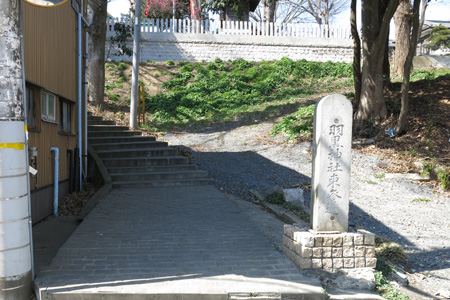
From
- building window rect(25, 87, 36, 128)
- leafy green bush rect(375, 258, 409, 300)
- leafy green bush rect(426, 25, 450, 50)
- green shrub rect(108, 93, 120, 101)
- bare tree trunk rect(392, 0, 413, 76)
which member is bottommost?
leafy green bush rect(375, 258, 409, 300)

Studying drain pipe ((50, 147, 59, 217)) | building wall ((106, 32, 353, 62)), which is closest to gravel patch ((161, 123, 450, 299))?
drain pipe ((50, 147, 59, 217))

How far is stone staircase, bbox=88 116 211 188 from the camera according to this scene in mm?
10750

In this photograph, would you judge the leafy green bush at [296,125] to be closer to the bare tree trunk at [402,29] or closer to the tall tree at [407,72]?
the tall tree at [407,72]

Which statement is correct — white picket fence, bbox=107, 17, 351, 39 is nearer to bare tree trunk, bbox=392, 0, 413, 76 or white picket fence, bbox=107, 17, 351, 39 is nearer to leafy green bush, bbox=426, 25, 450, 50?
bare tree trunk, bbox=392, 0, 413, 76

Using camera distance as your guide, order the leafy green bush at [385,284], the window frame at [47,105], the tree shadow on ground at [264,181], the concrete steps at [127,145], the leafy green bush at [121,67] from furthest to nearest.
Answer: the leafy green bush at [121,67] → the concrete steps at [127,145] → the window frame at [47,105] → the tree shadow on ground at [264,181] → the leafy green bush at [385,284]

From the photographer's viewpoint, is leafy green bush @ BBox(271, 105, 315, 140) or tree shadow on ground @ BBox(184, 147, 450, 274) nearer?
tree shadow on ground @ BBox(184, 147, 450, 274)

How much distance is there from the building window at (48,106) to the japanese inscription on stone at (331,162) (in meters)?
5.81

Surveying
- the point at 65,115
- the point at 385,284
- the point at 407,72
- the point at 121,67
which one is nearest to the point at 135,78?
the point at 65,115

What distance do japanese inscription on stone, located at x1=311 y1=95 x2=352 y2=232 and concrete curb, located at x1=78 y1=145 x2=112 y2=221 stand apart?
509 centimetres

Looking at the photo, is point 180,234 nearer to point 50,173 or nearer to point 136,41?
point 50,173

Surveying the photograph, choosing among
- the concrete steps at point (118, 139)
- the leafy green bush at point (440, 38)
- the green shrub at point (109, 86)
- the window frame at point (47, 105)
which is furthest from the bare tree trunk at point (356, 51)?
the leafy green bush at point (440, 38)

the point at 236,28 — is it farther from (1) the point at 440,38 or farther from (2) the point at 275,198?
(1) the point at 440,38

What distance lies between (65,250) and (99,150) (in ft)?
22.2

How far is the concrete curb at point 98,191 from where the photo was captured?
27.7 ft
